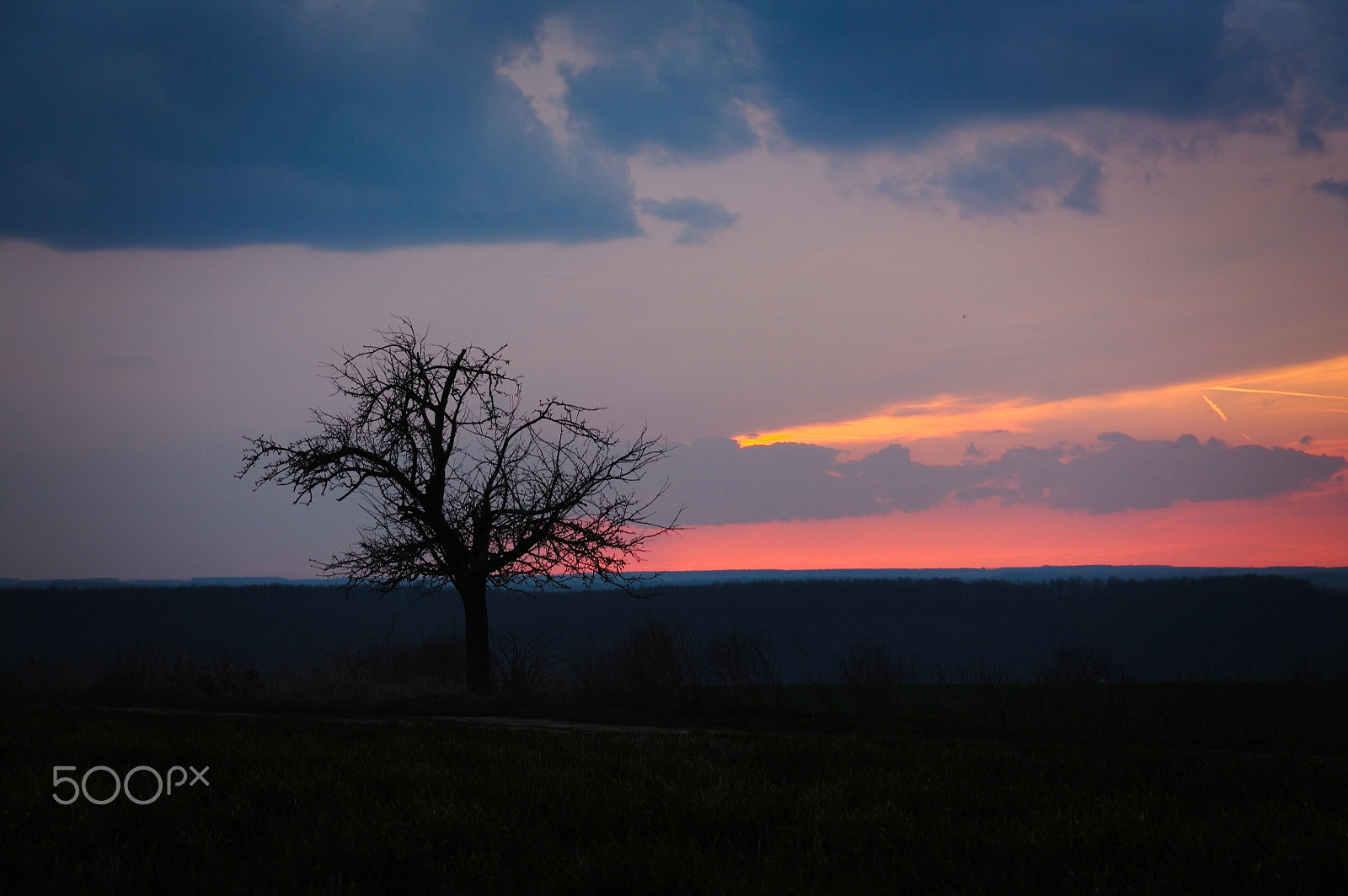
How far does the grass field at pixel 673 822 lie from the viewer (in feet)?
16.5

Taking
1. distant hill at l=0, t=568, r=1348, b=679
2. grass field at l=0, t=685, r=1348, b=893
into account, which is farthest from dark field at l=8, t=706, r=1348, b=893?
distant hill at l=0, t=568, r=1348, b=679

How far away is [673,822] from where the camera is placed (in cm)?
611

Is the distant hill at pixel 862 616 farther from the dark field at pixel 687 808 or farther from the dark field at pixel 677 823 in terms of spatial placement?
the dark field at pixel 677 823

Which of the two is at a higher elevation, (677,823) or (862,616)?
(677,823)

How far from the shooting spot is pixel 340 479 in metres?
20.0

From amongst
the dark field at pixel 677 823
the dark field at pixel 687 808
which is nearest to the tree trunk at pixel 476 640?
the dark field at pixel 687 808
